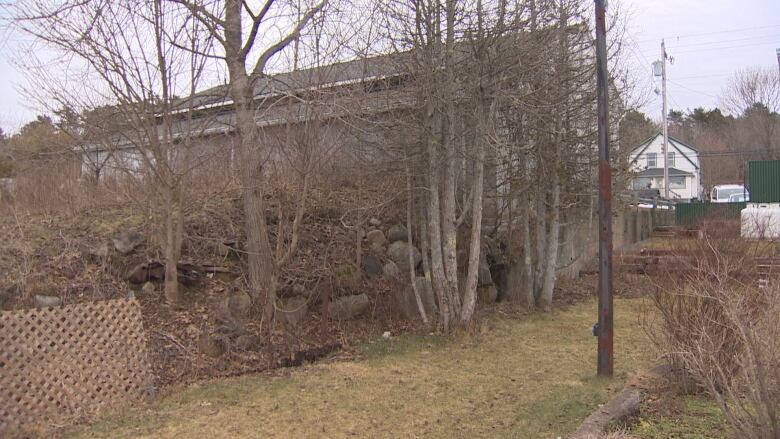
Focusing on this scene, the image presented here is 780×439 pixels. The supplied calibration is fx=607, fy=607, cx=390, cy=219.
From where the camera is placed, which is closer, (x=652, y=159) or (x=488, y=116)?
(x=488, y=116)

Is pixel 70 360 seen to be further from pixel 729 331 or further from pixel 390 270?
pixel 729 331

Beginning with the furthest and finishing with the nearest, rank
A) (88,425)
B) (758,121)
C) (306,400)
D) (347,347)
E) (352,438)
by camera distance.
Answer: (758,121) < (347,347) < (306,400) < (88,425) < (352,438)

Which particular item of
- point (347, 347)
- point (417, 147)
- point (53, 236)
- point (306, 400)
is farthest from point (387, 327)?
point (53, 236)

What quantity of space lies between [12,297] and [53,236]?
5.05 feet

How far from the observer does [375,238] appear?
1025 cm

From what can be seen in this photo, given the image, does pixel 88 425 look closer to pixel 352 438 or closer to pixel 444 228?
pixel 352 438

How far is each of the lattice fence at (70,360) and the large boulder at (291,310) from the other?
87.5 inches

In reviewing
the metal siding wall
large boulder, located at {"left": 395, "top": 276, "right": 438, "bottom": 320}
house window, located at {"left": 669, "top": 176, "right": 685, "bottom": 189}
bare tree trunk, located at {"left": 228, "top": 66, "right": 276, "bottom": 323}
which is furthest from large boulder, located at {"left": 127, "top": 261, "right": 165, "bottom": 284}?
house window, located at {"left": 669, "top": 176, "right": 685, "bottom": 189}

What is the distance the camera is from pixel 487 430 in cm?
500

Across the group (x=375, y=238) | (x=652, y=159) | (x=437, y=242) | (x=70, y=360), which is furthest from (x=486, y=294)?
(x=652, y=159)

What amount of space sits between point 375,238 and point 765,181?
19.8 metres

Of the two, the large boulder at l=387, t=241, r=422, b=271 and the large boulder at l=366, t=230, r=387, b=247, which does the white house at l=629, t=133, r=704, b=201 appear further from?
the large boulder at l=366, t=230, r=387, b=247

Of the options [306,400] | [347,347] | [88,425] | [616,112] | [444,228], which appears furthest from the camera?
[616,112]

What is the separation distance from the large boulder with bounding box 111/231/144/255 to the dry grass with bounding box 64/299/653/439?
8.97 ft
